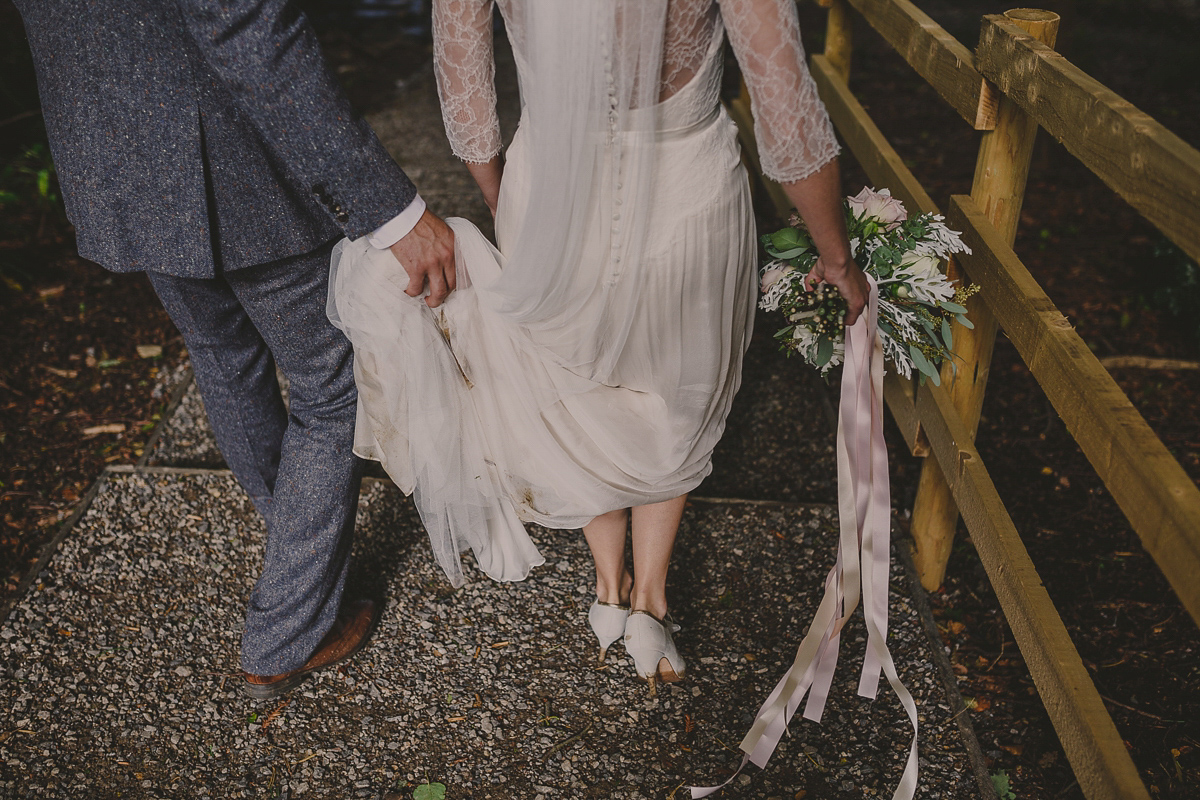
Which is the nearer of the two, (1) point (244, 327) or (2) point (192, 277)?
(2) point (192, 277)

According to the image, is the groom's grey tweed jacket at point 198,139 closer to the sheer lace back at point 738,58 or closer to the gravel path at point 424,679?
the sheer lace back at point 738,58

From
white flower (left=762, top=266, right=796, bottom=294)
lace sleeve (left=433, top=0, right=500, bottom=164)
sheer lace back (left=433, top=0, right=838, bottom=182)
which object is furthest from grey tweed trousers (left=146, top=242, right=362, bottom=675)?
white flower (left=762, top=266, right=796, bottom=294)

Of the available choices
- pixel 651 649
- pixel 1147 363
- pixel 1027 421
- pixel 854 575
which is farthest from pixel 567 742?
pixel 1147 363

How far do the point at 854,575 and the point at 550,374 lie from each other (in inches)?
34.8

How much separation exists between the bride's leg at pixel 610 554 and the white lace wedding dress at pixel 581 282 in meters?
0.17

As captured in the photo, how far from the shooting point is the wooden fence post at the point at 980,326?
2133 millimetres

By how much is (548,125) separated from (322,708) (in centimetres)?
160

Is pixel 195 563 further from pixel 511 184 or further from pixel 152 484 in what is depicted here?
pixel 511 184

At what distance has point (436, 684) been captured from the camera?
2.47 m

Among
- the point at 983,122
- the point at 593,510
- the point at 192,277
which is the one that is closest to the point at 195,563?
the point at 192,277

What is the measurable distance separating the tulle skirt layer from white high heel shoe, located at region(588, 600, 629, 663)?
38 cm

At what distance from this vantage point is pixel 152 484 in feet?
10.4

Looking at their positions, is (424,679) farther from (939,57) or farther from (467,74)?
(939,57)

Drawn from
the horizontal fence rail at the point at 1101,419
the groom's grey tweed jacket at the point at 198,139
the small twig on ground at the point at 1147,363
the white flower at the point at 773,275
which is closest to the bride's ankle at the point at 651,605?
the white flower at the point at 773,275
